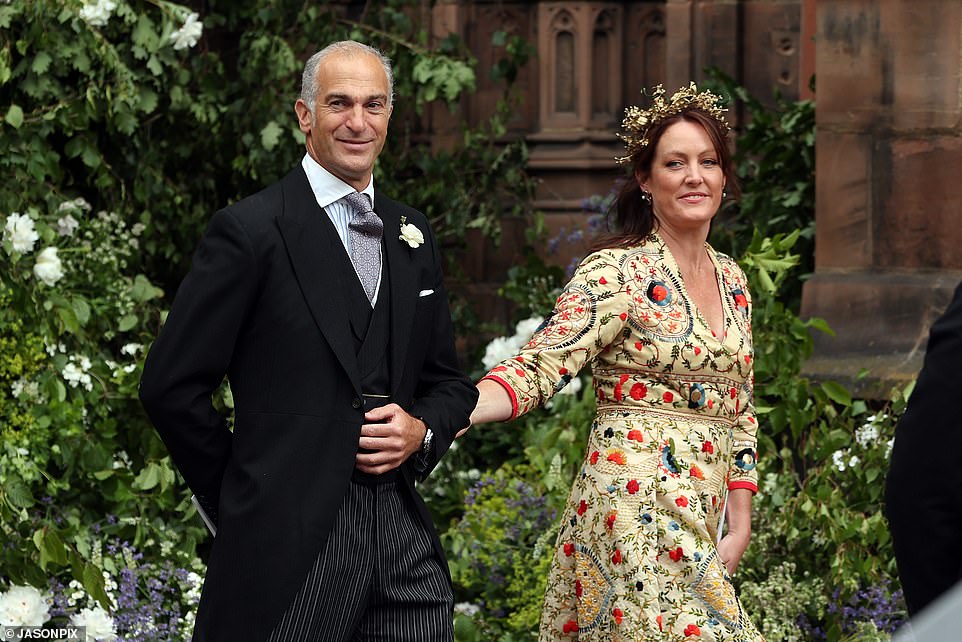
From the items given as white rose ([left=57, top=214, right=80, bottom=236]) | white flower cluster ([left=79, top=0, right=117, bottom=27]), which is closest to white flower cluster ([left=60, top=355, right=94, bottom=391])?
white rose ([left=57, top=214, right=80, bottom=236])

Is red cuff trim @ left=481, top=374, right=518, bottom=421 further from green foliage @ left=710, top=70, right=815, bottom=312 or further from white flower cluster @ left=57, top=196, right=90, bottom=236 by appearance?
green foliage @ left=710, top=70, right=815, bottom=312

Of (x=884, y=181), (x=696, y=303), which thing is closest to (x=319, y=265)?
(x=696, y=303)

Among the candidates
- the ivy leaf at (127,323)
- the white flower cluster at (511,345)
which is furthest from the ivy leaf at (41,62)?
the white flower cluster at (511,345)

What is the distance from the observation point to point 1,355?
5.12 m

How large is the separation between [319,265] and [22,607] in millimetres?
2090

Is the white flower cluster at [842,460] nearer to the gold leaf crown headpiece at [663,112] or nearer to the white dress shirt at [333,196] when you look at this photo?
the gold leaf crown headpiece at [663,112]

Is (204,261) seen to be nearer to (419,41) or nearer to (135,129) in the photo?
(135,129)

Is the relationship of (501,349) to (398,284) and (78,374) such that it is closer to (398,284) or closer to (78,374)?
(78,374)

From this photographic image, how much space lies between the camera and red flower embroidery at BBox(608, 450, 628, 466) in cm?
347

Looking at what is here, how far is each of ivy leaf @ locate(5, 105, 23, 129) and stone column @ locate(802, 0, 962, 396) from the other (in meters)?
3.03

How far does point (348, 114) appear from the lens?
3.02 m

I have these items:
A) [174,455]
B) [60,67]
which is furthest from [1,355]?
[174,455]

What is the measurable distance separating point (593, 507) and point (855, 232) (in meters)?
2.77

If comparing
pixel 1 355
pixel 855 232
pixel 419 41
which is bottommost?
pixel 1 355
